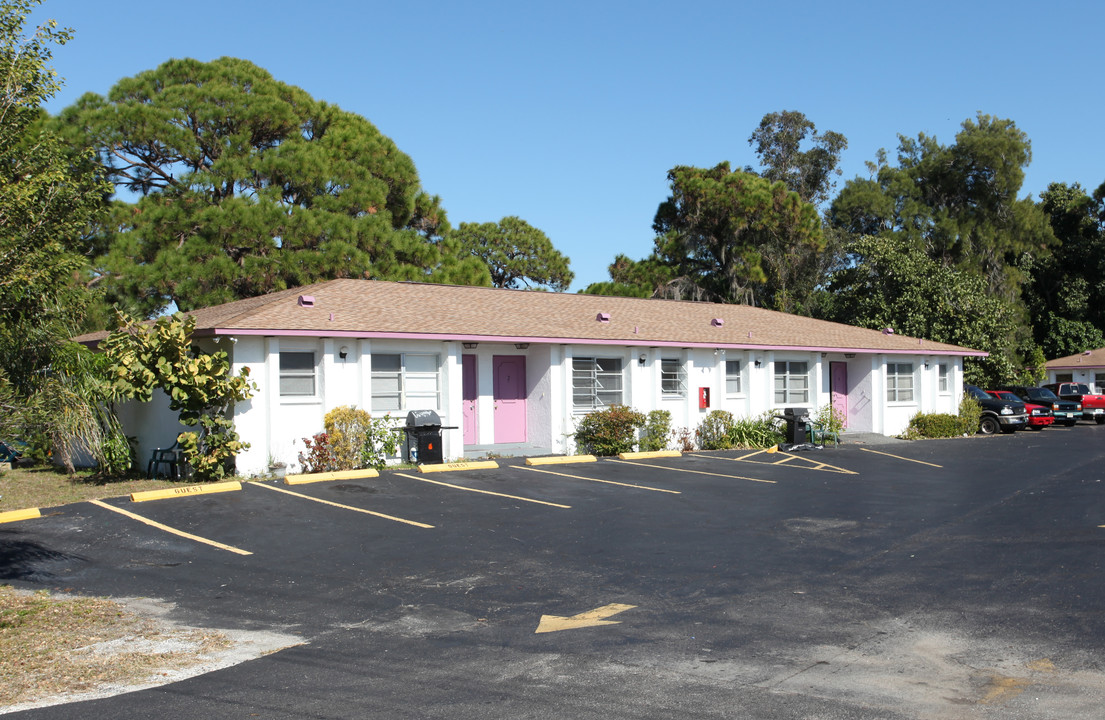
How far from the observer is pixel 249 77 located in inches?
1292

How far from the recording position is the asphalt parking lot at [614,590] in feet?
19.7

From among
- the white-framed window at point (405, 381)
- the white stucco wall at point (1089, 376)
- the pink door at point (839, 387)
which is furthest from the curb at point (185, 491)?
the white stucco wall at point (1089, 376)

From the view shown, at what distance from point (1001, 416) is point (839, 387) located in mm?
6931

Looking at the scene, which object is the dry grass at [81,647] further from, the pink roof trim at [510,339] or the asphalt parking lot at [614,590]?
the pink roof trim at [510,339]

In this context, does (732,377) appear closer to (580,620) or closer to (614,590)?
(614,590)

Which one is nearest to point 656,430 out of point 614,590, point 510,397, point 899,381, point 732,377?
point 510,397

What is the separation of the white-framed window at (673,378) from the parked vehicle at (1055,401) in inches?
715

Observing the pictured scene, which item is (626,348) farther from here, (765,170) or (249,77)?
(765,170)

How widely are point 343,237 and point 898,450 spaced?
739 inches

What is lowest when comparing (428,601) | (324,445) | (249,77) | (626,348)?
(428,601)

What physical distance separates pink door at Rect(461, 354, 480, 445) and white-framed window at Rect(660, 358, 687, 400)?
5.25 meters

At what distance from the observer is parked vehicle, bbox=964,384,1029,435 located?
103ft

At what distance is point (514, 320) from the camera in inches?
860

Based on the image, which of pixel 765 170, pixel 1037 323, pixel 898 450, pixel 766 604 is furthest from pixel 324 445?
pixel 1037 323
